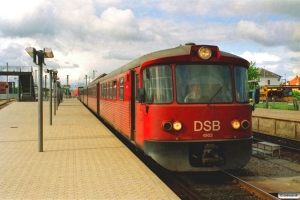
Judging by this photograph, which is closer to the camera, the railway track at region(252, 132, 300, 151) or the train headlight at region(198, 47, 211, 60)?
the train headlight at region(198, 47, 211, 60)

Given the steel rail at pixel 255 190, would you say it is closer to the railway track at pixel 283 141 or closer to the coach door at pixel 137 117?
the coach door at pixel 137 117

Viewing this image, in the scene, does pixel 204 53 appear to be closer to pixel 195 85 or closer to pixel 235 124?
pixel 195 85

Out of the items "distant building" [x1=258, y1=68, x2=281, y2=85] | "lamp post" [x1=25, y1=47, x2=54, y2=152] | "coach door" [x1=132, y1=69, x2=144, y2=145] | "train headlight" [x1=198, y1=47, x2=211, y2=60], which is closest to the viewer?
"train headlight" [x1=198, y1=47, x2=211, y2=60]

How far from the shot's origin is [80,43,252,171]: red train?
797 cm

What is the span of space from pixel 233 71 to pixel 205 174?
2.65m

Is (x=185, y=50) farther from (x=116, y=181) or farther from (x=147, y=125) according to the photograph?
(x=116, y=181)

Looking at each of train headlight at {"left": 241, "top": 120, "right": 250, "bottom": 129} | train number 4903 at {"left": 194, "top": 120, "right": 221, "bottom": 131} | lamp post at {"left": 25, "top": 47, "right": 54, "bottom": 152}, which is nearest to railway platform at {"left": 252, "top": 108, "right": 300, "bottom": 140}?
train headlight at {"left": 241, "top": 120, "right": 250, "bottom": 129}

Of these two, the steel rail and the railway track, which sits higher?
the steel rail

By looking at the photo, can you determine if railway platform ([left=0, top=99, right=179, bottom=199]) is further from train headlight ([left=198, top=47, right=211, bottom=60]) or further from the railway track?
the railway track

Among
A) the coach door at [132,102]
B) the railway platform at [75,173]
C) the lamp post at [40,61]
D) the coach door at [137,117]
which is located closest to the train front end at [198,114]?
the coach door at [137,117]

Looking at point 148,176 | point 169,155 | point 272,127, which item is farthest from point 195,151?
point 272,127

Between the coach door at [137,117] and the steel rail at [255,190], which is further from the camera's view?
the coach door at [137,117]

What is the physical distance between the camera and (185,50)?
837 centimetres

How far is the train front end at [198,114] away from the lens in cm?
796
